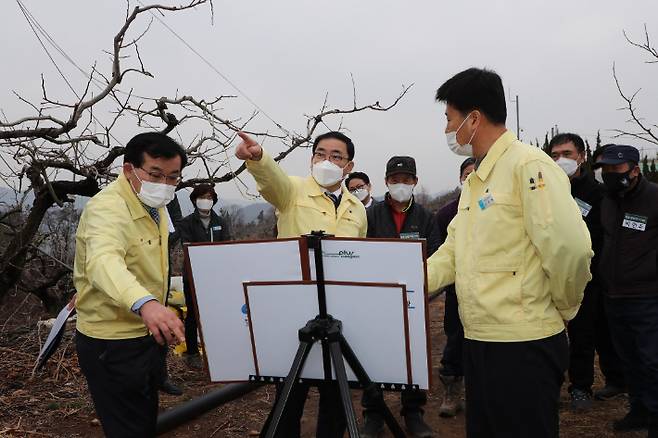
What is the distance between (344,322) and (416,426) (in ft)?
6.80

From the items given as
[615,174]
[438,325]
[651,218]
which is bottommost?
[438,325]

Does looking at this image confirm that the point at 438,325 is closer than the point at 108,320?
No

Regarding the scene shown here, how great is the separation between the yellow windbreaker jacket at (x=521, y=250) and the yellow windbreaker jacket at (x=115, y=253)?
4.74 ft

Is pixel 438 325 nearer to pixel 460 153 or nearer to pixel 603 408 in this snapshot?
pixel 603 408

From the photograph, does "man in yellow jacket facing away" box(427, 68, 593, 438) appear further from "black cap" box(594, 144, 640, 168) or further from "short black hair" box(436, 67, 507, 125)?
"black cap" box(594, 144, 640, 168)

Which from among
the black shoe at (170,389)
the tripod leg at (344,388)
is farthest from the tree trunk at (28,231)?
the tripod leg at (344,388)

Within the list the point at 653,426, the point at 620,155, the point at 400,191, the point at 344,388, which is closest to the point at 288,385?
the point at 344,388

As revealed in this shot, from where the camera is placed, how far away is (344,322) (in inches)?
83.0

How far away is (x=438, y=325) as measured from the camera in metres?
7.34

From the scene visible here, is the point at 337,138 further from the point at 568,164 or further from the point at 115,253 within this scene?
the point at 568,164

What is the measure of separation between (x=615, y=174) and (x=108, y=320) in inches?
141

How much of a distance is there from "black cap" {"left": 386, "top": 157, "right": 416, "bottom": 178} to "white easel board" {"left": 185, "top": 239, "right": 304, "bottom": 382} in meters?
2.34

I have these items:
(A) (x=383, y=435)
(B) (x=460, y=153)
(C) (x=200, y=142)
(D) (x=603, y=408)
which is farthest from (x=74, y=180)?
(D) (x=603, y=408)

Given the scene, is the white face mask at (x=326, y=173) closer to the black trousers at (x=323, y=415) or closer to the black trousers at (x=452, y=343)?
the black trousers at (x=323, y=415)
